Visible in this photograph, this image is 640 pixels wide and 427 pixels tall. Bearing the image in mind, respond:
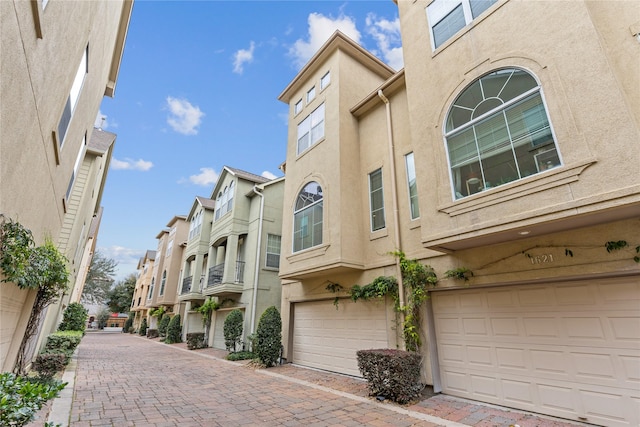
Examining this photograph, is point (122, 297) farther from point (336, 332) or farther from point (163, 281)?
point (336, 332)

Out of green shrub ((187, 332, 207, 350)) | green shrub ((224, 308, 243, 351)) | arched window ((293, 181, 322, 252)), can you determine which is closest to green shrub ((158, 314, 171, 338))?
green shrub ((187, 332, 207, 350))

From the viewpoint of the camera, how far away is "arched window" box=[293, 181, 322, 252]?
10.1m

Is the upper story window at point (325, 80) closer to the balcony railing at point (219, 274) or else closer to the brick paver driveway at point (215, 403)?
the balcony railing at point (219, 274)

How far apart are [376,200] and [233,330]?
9.27 metres

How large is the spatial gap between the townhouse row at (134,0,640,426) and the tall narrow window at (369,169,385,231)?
0.05 metres

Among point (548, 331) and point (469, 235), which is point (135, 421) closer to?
point (469, 235)

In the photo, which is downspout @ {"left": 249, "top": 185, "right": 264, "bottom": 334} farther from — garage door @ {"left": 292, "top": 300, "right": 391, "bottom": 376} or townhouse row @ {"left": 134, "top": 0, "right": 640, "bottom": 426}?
townhouse row @ {"left": 134, "top": 0, "right": 640, "bottom": 426}

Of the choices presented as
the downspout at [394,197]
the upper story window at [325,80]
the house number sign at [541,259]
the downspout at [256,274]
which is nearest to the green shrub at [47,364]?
the downspout at [256,274]

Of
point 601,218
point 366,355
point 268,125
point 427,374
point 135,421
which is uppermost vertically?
point 268,125

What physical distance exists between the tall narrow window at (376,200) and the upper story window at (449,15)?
392 cm

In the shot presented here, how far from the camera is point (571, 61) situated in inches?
197

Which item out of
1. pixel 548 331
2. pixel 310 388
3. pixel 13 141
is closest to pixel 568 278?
pixel 548 331

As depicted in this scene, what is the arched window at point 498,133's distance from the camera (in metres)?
5.28

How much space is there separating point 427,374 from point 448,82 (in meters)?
6.88
